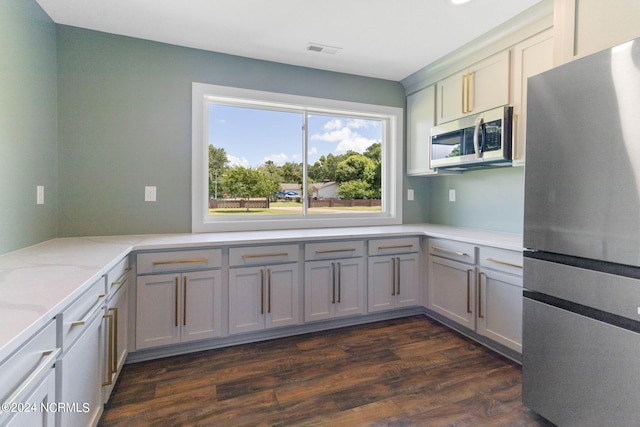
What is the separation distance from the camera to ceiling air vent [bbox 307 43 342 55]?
105 inches

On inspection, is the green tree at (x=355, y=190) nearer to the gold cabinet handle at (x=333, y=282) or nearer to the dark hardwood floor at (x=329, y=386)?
the gold cabinet handle at (x=333, y=282)

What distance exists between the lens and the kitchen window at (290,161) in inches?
112

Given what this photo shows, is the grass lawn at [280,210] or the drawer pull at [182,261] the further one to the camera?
the grass lawn at [280,210]

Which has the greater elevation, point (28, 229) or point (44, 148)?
point (44, 148)

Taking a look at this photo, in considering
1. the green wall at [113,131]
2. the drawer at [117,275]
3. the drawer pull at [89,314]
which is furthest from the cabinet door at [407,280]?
the drawer pull at [89,314]

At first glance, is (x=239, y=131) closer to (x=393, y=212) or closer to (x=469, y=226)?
(x=393, y=212)

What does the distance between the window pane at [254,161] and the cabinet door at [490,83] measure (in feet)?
5.11

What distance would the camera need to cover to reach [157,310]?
7.23 feet

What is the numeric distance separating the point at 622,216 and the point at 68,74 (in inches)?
132

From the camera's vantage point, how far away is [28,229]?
198cm

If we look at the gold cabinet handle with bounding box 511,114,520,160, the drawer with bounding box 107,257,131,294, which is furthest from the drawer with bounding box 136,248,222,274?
the gold cabinet handle with bounding box 511,114,520,160

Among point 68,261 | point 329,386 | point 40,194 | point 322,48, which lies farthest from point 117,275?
point 322,48

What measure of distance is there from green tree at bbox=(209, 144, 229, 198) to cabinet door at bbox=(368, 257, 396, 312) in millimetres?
1504

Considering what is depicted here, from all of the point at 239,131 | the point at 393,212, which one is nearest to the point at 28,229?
the point at 239,131
